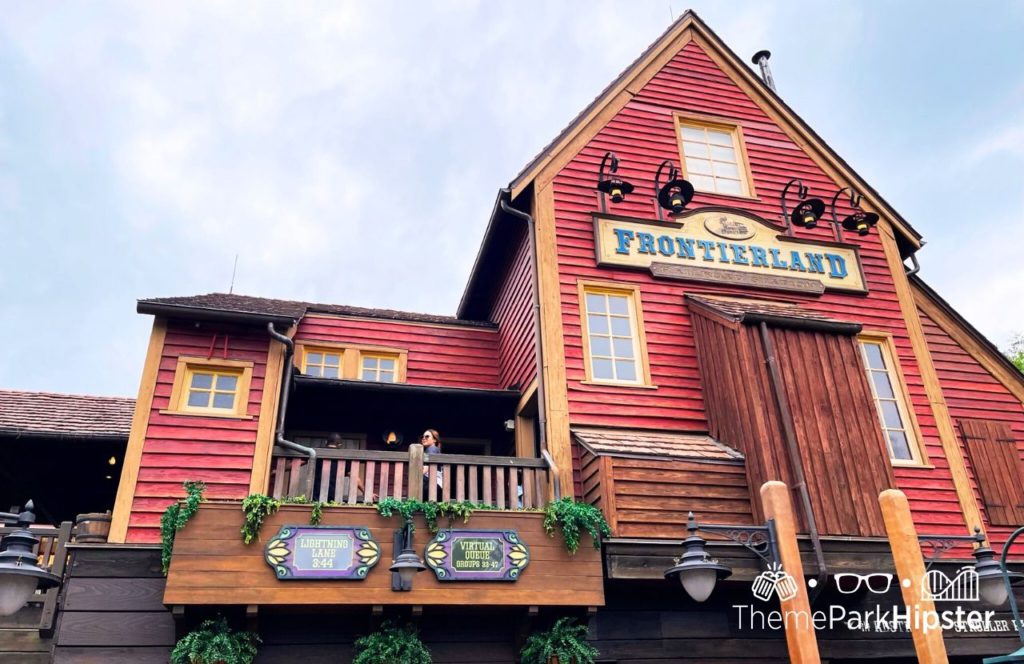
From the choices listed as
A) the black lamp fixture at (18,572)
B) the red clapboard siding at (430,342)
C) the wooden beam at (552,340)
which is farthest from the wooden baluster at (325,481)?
the red clapboard siding at (430,342)

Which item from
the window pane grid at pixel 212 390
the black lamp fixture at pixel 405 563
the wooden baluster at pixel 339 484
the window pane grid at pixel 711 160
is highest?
the window pane grid at pixel 711 160

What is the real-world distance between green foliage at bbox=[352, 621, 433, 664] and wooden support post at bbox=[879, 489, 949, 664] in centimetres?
496

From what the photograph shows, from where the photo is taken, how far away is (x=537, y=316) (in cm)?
1097

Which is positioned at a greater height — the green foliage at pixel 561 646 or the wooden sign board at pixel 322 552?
the wooden sign board at pixel 322 552

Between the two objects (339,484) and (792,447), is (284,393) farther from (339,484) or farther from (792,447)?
(792,447)

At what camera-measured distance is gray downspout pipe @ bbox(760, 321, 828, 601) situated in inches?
351

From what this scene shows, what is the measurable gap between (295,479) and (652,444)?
4.44 m

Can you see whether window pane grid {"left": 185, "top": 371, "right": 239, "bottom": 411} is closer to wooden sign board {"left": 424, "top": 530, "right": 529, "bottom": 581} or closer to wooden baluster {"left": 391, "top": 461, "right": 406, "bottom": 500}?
wooden baluster {"left": 391, "top": 461, "right": 406, "bottom": 500}

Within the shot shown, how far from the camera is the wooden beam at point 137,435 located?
8734 mm

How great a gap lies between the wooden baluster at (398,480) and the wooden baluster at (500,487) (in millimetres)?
1104

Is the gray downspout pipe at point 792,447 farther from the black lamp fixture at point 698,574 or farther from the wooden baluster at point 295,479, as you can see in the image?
the wooden baluster at point 295,479

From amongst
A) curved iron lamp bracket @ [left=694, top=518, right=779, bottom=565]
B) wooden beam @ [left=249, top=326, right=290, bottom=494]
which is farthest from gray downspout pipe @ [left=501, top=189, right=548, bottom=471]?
wooden beam @ [left=249, top=326, right=290, bottom=494]

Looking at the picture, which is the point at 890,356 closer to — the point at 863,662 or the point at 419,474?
the point at 863,662

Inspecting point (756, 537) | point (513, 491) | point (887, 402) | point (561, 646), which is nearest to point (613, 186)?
point (513, 491)
